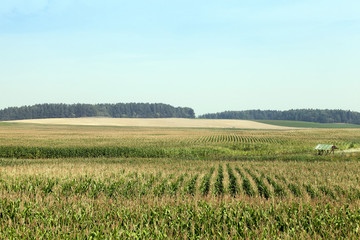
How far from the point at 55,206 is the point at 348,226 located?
10.0 m

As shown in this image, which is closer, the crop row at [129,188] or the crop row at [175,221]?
the crop row at [175,221]

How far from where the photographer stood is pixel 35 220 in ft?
34.4

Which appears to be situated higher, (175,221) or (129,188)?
(175,221)

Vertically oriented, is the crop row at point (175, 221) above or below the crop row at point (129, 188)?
above

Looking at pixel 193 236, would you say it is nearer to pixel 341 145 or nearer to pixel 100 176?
pixel 100 176

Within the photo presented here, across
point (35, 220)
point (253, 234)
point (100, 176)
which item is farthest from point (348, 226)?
point (100, 176)

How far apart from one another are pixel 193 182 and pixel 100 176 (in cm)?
580

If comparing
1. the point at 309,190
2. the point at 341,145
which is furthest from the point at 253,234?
the point at 341,145

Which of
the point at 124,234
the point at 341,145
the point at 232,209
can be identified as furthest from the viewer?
the point at 341,145

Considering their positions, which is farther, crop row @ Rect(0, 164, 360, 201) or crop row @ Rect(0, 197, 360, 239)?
crop row @ Rect(0, 164, 360, 201)

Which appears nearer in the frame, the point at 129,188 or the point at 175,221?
the point at 175,221

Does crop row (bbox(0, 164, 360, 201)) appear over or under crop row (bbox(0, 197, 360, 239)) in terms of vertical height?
under

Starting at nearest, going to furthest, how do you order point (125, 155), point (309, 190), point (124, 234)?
point (124, 234), point (309, 190), point (125, 155)

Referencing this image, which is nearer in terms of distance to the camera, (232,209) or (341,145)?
(232,209)
